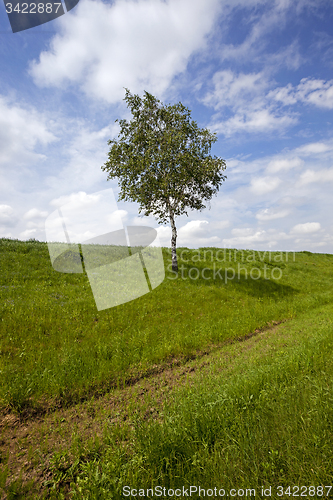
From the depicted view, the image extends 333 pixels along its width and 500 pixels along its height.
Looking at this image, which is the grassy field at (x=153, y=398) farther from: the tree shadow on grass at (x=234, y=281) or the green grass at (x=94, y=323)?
the tree shadow on grass at (x=234, y=281)

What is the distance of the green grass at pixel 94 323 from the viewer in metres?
7.94

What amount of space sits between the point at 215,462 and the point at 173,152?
23.2 m

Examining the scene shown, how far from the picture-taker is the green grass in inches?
313

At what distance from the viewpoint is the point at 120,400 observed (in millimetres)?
6863

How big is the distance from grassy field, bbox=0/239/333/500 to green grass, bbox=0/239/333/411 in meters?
0.07

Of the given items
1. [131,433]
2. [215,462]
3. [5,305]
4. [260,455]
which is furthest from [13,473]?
[5,305]

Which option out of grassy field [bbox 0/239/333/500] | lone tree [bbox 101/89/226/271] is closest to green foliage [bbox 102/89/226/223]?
lone tree [bbox 101/89/226/271]

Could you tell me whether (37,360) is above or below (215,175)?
below

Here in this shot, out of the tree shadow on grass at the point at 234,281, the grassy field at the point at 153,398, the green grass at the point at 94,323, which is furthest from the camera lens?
the tree shadow on grass at the point at 234,281

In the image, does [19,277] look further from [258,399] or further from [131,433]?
[258,399]

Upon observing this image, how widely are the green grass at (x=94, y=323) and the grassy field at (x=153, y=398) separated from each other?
0.07 meters

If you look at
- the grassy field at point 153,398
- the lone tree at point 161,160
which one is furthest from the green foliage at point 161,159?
the grassy field at point 153,398

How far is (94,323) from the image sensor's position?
12.3 m

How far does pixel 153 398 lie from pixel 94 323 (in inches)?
272
